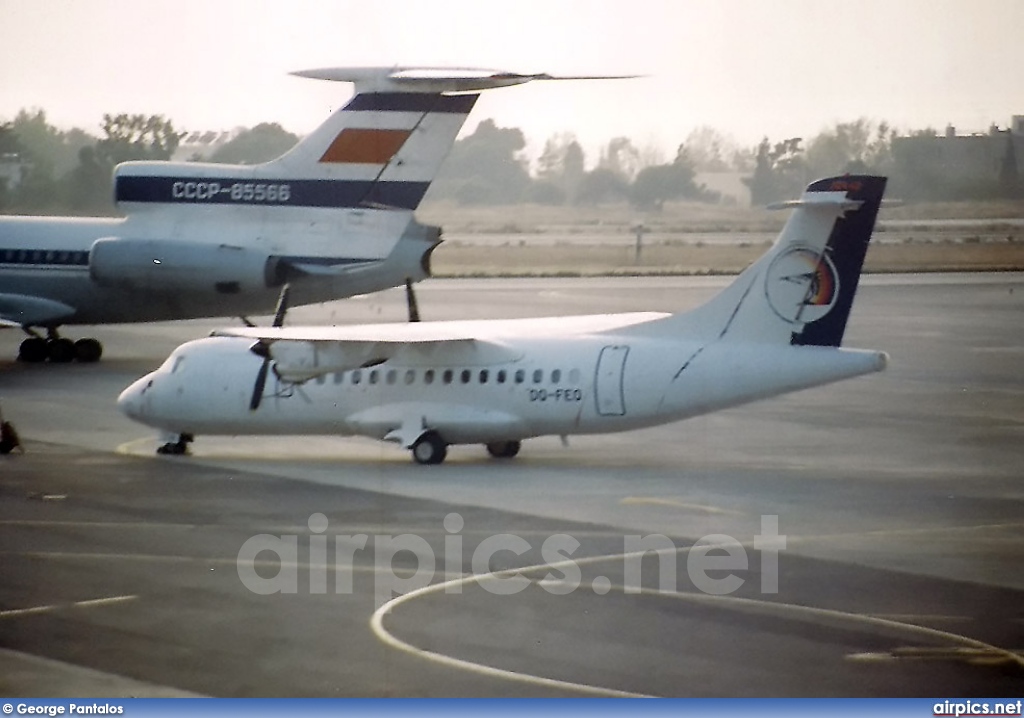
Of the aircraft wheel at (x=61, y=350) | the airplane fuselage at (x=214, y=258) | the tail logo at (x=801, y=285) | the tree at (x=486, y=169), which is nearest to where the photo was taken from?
the tree at (x=486, y=169)

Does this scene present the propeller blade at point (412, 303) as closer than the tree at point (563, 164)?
No

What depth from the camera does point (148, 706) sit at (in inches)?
397

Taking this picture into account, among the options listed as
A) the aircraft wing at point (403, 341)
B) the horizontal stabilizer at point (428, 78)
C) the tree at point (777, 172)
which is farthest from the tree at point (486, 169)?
the tree at point (777, 172)

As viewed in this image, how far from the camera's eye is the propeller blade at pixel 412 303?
1505cm

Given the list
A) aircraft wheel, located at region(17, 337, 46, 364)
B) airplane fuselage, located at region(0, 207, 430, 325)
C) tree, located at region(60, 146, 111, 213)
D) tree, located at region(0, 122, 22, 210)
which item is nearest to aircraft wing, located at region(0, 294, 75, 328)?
airplane fuselage, located at region(0, 207, 430, 325)

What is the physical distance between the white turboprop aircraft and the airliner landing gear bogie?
0.03 feet

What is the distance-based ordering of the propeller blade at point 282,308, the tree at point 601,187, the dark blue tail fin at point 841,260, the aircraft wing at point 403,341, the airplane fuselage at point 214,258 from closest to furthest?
the tree at point 601,187
the dark blue tail fin at point 841,260
the airplane fuselage at point 214,258
the propeller blade at point 282,308
the aircraft wing at point 403,341

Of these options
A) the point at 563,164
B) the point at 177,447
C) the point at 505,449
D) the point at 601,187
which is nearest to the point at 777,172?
the point at 601,187

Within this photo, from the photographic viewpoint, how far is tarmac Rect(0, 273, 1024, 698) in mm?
10445

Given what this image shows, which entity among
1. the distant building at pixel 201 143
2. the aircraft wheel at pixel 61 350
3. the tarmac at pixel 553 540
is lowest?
the tarmac at pixel 553 540

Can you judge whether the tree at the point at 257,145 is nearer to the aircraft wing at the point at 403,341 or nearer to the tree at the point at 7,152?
the aircraft wing at the point at 403,341

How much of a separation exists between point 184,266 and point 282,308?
1.01 metres

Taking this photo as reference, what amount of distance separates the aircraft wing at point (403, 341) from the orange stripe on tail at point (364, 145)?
1787mm

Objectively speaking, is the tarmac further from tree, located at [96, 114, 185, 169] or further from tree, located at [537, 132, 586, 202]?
tree, located at [96, 114, 185, 169]
